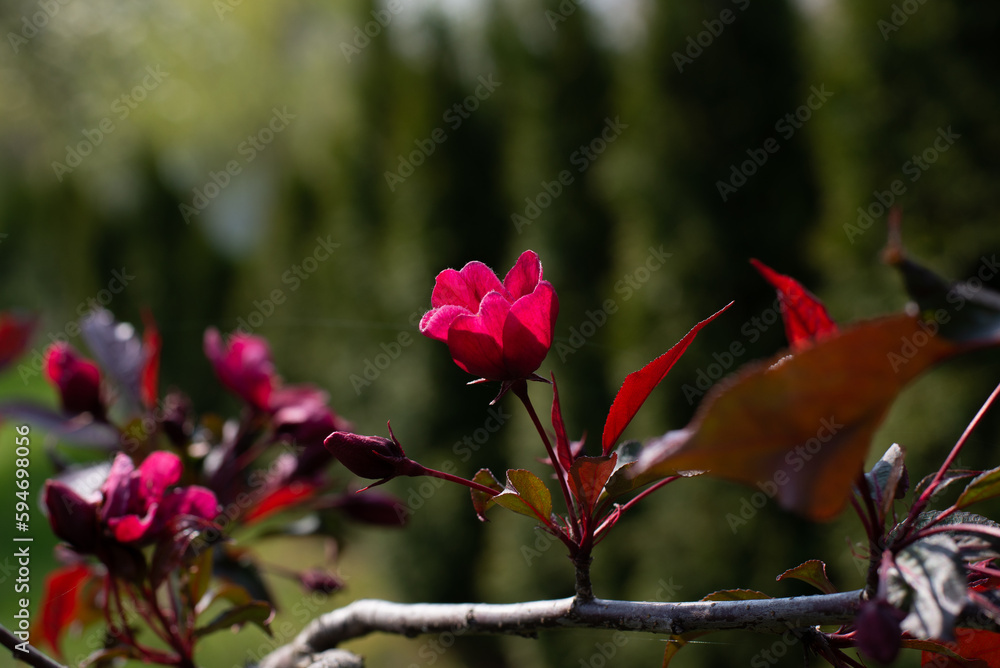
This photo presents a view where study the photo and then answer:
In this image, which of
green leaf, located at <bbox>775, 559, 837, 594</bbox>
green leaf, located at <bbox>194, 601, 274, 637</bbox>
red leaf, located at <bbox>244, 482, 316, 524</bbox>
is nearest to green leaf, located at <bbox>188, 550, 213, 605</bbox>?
green leaf, located at <bbox>194, 601, 274, 637</bbox>

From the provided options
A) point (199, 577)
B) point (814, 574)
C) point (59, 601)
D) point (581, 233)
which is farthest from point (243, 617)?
point (581, 233)

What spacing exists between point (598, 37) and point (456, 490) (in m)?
2.26

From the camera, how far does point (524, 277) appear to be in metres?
0.42

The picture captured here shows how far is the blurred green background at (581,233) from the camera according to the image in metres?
1.93

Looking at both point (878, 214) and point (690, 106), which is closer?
point (878, 214)

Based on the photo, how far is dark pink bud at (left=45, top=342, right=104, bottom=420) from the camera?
74cm

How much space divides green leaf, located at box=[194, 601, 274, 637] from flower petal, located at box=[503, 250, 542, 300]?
0.30m

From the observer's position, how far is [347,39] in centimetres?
457

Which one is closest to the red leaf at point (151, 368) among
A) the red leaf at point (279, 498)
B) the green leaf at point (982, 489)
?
the red leaf at point (279, 498)

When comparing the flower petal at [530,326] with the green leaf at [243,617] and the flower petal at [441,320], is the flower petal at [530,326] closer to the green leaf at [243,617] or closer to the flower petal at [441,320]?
the flower petal at [441,320]

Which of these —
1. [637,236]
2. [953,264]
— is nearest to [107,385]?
[953,264]

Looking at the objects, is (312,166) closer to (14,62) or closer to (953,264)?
(14,62)

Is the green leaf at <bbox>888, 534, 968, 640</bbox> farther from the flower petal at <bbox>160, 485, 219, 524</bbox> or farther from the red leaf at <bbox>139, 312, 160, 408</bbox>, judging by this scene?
the red leaf at <bbox>139, 312, 160, 408</bbox>

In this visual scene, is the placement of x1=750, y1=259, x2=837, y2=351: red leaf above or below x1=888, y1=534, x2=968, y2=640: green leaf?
above
